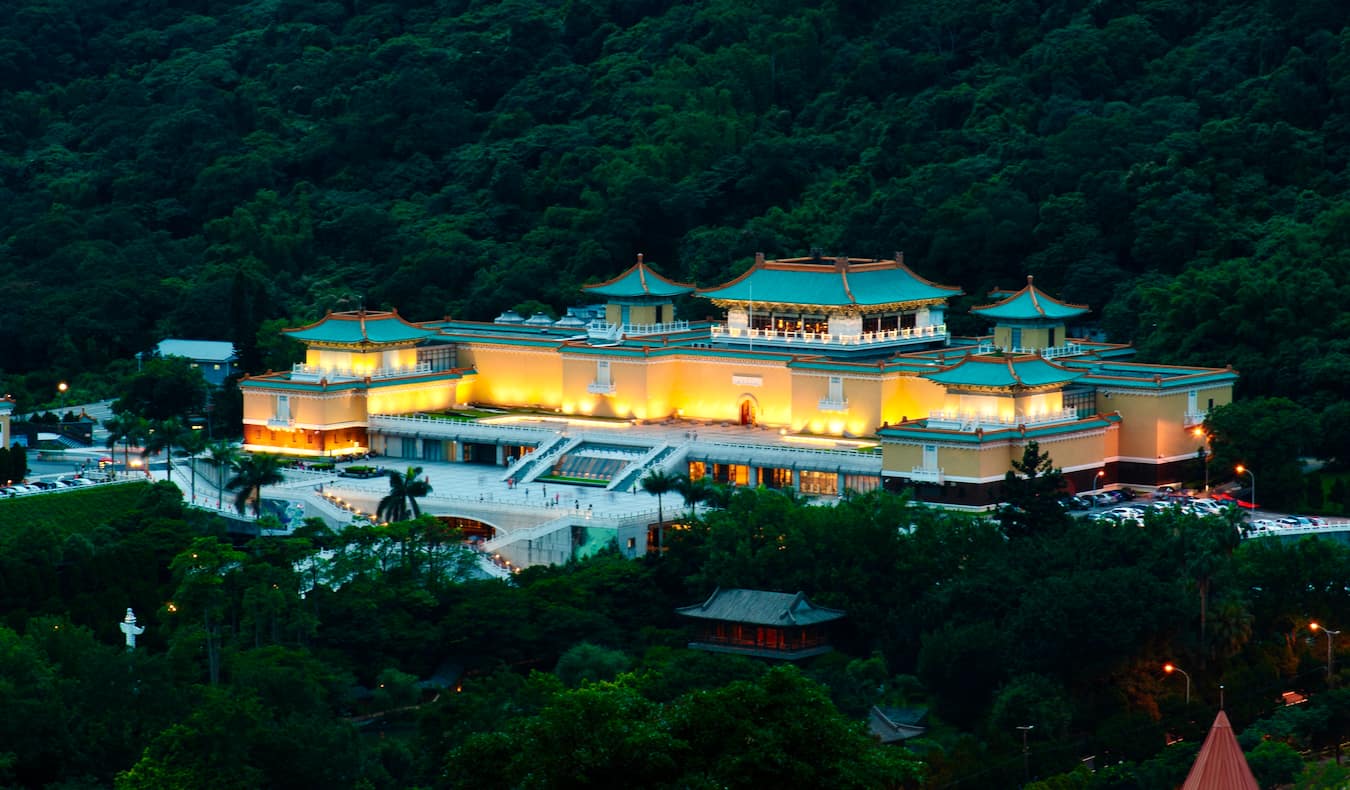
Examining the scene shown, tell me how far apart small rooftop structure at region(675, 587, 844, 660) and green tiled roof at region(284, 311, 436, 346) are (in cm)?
2064

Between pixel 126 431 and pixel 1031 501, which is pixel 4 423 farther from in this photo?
pixel 1031 501

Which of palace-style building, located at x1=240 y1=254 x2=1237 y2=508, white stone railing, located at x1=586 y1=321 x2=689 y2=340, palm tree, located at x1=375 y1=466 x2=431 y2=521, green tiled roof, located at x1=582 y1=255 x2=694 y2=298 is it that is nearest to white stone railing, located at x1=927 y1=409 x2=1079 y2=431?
palace-style building, located at x1=240 y1=254 x2=1237 y2=508

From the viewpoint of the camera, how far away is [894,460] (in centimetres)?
6869

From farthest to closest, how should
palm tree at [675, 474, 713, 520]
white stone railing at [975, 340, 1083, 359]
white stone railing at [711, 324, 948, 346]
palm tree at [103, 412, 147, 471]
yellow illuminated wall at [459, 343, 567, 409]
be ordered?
1. yellow illuminated wall at [459, 343, 567, 409]
2. white stone railing at [711, 324, 948, 346]
3. palm tree at [103, 412, 147, 471]
4. white stone railing at [975, 340, 1083, 359]
5. palm tree at [675, 474, 713, 520]

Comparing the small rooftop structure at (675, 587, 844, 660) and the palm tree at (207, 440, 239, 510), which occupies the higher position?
the palm tree at (207, 440, 239, 510)

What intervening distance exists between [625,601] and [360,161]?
183 feet

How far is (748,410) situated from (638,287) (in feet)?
19.6

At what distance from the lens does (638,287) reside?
8075 centimetres

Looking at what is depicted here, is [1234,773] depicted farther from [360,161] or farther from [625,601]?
[360,161]

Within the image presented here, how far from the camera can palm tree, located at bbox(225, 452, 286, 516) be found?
69562 millimetres

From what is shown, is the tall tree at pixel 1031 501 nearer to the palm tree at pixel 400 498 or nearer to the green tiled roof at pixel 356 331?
the palm tree at pixel 400 498

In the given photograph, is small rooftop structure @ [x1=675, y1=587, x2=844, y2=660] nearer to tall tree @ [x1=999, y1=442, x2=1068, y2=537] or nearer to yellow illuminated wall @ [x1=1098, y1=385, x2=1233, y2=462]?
tall tree @ [x1=999, y1=442, x2=1068, y2=537]

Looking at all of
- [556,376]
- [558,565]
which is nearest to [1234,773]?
[558,565]

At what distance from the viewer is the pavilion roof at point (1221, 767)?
4569 cm
